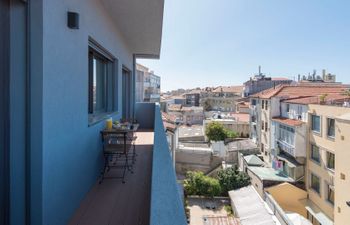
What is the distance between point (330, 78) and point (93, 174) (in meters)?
41.7

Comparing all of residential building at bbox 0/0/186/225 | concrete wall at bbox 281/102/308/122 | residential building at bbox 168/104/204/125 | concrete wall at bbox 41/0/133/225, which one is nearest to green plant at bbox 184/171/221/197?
concrete wall at bbox 281/102/308/122

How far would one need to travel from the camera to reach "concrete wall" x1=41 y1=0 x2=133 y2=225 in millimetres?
1800

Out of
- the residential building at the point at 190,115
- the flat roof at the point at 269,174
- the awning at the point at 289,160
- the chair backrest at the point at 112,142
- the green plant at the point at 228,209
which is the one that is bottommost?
the green plant at the point at 228,209

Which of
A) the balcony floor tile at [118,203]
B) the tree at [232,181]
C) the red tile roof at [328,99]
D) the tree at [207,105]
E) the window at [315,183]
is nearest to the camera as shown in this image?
the balcony floor tile at [118,203]

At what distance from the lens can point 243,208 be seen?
13141 mm

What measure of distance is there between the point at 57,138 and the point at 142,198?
1337 mm

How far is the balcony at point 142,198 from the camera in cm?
109

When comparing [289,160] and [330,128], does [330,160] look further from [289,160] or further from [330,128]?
[289,160]

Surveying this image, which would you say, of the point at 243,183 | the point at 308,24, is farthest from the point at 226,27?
the point at 243,183

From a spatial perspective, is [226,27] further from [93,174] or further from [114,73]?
[93,174]

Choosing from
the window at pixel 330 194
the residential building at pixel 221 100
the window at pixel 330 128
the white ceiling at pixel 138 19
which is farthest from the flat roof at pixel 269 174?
the residential building at pixel 221 100

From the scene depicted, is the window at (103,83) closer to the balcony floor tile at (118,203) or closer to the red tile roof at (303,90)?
the balcony floor tile at (118,203)

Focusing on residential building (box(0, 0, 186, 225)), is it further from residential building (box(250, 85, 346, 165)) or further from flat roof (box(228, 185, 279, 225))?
residential building (box(250, 85, 346, 165))

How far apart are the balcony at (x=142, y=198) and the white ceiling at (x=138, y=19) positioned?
2211 mm
